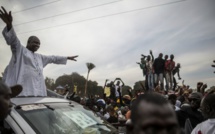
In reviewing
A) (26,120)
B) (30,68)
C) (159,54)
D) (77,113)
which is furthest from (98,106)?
(26,120)

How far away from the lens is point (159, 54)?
10.6 meters

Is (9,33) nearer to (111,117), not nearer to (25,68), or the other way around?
(25,68)

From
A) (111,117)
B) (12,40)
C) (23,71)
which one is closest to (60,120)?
(23,71)

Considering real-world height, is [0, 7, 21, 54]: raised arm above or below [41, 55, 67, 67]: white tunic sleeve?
above

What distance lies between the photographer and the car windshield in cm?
278

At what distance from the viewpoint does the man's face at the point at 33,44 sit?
4.34 m

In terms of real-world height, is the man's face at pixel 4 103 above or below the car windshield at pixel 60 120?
above

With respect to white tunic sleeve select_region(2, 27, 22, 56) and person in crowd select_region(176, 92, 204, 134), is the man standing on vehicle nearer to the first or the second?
white tunic sleeve select_region(2, 27, 22, 56)

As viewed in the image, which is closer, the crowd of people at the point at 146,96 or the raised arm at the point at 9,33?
the crowd of people at the point at 146,96

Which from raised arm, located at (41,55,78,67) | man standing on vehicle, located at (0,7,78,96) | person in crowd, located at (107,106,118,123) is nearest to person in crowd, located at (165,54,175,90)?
person in crowd, located at (107,106,118,123)

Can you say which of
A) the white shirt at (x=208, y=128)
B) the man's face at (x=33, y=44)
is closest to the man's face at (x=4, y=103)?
the white shirt at (x=208, y=128)

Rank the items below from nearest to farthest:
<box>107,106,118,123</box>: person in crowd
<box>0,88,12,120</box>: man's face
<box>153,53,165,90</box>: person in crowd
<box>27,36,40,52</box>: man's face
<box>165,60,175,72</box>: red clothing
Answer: <box>0,88,12,120</box>: man's face, <box>27,36,40,52</box>: man's face, <box>107,106,118,123</box>: person in crowd, <box>153,53,165,90</box>: person in crowd, <box>165,60,175,72</box>: red clothing

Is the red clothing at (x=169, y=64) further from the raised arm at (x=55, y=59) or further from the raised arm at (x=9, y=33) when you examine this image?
the raised arm at (x=9, y=33)

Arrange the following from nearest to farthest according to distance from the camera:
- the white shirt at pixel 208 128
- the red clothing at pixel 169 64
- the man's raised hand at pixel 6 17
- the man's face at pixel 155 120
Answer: the man's face at pixel 155 120
the white shirt at pixel 208 128
the man's raised hand at pixel 6 17
the red clothing at pixel 169 64
